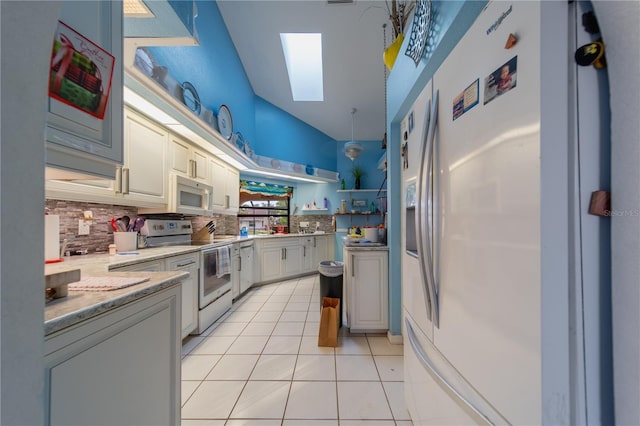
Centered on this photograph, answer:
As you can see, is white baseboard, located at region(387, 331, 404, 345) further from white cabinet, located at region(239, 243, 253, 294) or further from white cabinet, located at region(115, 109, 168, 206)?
white cabinet, located at region(115, 109, 168, 206)

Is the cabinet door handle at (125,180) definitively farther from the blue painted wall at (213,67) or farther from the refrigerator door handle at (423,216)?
the refrigerator door handle at (423,216)

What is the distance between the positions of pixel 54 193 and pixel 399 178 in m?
2.67

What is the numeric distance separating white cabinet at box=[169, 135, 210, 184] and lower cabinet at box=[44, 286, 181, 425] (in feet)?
6.60

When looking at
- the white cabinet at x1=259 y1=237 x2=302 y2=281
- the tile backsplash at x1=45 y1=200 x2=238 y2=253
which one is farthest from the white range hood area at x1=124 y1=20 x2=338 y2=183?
the white cabinet at x1=259 y1=237 x2=302 y2=281

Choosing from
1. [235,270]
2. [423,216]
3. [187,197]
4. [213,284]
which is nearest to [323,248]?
[235,270]

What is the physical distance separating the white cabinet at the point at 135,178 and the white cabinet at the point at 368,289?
2088 mm

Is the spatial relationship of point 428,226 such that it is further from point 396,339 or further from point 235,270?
point 235,270

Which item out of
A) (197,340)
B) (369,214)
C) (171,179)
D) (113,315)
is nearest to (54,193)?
(171,179)

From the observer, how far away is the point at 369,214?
535cm

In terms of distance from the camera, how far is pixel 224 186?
11.8 ft

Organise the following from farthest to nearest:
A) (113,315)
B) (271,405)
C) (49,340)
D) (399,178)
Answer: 1. (399,178)
2. (271,405)
3. (113,315)
4. (49,340)

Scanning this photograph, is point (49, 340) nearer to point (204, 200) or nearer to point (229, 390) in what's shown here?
point (229, 390)

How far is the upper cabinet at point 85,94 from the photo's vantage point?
0.76 meters

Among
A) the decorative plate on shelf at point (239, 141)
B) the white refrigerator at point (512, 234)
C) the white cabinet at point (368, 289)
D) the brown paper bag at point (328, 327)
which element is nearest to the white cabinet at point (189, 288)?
the brown paper bag at point (328, 327)
